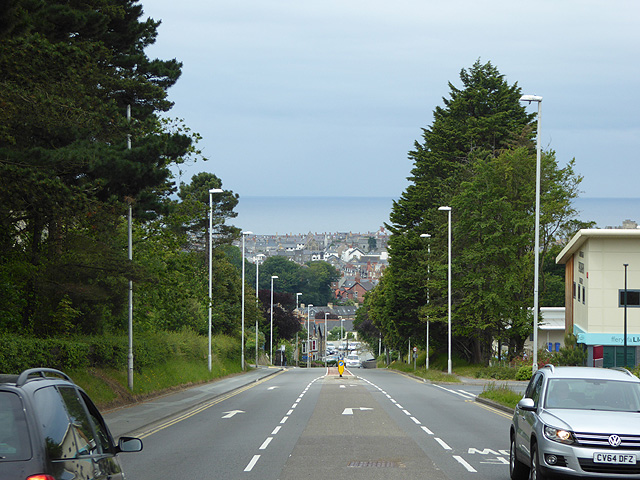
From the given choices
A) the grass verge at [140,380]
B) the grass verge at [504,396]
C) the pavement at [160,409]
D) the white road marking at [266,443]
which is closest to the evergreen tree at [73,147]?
the grass verge at [140,380]

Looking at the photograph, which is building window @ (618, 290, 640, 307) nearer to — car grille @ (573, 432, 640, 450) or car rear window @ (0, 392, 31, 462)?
car grille @ (573, 432, 640, 450)

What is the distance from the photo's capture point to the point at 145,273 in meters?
24.4

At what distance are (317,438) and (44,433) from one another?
42.0 ft

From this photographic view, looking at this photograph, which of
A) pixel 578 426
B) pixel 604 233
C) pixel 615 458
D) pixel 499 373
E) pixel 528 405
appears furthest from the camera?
pixel 499 373

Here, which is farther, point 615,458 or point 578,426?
point 578,426

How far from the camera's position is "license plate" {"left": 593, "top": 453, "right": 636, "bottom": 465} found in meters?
9.70

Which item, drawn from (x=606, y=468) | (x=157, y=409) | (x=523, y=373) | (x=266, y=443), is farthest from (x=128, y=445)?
(x=523, y=373)

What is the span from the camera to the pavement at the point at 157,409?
66.8ft

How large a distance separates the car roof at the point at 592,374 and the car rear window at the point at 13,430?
8.11 metres

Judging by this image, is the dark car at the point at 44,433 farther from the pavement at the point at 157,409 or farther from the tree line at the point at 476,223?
the tree line at the point at 476,223

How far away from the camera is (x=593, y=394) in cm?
1139

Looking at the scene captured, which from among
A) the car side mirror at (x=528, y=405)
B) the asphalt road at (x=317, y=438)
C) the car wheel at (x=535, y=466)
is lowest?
the asphalt road at (x=317, y=438)

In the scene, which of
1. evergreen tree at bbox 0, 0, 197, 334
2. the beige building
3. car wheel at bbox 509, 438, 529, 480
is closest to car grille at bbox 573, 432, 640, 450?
car wheel at bbox 509, 438, 529, 480

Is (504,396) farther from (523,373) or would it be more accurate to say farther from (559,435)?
(559,435)
